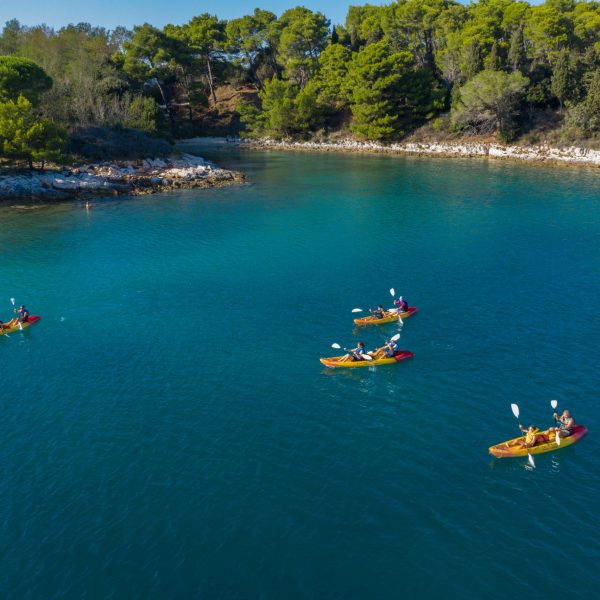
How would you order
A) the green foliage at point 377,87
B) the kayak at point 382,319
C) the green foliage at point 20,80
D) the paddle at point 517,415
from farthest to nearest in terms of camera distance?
the green foliage at point 377,87 < the green foliage at point 20,80 < the kayak at point 382,319 < the paddle at point 517,415

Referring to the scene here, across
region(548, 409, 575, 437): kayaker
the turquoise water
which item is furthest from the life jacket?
the turquoise water

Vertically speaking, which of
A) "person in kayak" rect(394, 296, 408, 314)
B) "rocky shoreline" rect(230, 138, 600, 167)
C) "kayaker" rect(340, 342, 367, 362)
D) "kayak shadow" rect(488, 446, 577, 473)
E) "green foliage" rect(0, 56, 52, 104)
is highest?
"green foliage" rect(0, 56, 52, 104)

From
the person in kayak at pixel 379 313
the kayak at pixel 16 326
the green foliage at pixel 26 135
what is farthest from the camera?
the green foliage at pixel 26 135

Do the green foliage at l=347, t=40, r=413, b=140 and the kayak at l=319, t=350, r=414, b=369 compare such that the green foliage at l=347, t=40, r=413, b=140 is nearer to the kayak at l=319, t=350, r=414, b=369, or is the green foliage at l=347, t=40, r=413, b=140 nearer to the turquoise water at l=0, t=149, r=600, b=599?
the turquoise water at l=0, t=149, r=600, b=599

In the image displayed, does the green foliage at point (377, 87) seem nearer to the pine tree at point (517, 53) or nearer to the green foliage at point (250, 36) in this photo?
the pine tree at point (517, 53)

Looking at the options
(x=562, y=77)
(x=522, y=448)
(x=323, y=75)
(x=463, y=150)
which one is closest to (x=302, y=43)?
(x=323, y=75)

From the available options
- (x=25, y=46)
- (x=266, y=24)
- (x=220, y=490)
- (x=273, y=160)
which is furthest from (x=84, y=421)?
(x=266, y=24)

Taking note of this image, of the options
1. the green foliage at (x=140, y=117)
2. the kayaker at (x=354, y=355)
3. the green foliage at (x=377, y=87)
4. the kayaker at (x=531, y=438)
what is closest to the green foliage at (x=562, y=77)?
the green foliage at (x=377, y=87)
